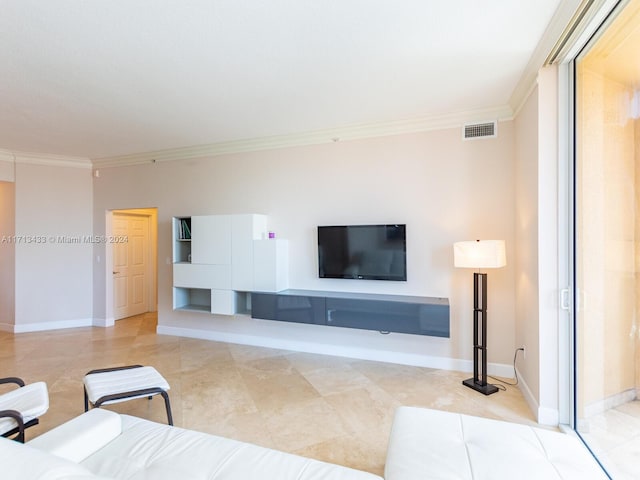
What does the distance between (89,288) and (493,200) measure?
594 centimetres

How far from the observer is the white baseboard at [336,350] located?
3434mm

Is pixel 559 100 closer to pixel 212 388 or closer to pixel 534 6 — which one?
pixel 534 6

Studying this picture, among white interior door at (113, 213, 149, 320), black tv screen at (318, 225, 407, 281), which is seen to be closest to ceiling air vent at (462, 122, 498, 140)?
black tv screen at (318, 225, 407, 281)

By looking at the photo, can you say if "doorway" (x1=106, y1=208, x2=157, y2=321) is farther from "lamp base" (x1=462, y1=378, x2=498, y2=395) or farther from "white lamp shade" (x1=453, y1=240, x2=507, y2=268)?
"lamp base" (x1=462, y1=378, x2=498, y2=395)

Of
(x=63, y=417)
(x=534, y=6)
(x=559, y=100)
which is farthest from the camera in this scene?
(x=63, y=417)

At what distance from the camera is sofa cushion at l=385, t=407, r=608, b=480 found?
1.34m

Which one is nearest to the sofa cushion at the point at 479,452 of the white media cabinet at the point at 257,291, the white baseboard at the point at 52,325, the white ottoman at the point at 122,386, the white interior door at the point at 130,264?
the white media cabinet at the point at 257,291

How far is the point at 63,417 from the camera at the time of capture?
2.55 meters

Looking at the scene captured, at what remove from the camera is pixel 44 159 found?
16.5ft

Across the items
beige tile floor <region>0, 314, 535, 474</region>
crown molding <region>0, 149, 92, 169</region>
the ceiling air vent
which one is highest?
crown molding <region>0, 149, 92, 169</region>

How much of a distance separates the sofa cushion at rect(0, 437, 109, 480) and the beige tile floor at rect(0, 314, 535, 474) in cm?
148

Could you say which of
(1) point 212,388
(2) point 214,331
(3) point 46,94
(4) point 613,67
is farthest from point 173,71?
(2) point 214,331

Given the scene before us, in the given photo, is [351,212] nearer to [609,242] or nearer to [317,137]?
[317,137]

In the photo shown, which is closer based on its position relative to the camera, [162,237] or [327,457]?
[327,457]
